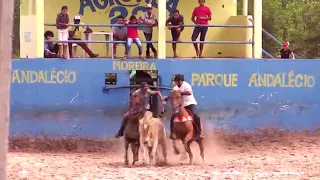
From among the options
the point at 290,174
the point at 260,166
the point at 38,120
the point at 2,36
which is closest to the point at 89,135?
the point at 38,120

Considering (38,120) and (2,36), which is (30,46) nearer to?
(38,120)

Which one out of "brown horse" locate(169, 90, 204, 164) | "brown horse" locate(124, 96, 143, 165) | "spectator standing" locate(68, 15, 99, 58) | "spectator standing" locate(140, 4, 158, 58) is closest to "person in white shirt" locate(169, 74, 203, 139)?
"brown horse" locate(169, 90, 204, 164)

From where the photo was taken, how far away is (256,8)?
64.6 feet

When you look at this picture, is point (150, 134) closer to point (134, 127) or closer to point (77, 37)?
point (134, 127)

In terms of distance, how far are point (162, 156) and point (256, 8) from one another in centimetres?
533

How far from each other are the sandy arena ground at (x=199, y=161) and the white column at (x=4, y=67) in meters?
7.35

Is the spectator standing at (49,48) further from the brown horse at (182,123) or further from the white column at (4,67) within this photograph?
the white column at (4,67)

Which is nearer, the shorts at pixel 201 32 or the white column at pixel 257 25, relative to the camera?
the white column at pixel 257 25

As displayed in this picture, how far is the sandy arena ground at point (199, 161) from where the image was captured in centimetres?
1407

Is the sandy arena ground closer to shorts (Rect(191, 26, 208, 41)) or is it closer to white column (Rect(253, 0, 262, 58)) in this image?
white column (Rect(253, 0, 262, 58))

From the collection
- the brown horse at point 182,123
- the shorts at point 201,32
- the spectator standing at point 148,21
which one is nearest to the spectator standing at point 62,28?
the spectator standing at point 148,21

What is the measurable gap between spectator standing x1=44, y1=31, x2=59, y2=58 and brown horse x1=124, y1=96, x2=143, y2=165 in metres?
4.43

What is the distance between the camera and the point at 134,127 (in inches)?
613

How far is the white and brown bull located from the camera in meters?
15.3
